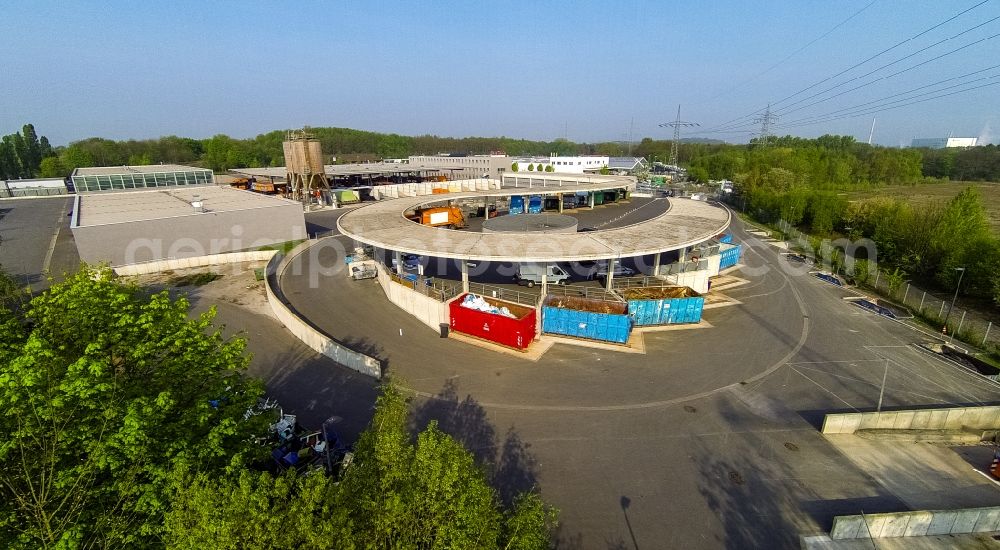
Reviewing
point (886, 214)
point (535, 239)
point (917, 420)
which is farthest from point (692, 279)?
point (886, 214)

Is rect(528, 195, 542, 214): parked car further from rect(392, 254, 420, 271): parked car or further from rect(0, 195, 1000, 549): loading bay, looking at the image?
rect(0, 195, 1000, 549): loading bay

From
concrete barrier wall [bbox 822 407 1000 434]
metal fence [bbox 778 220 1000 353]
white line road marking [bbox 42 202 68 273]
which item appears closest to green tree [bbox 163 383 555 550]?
concrete barrier wall [bbox 822 407 1000 434]

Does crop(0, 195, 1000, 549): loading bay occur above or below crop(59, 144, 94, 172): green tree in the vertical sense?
below

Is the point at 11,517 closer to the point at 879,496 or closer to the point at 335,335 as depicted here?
the point at 335,335

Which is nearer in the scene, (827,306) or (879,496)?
(879,496)

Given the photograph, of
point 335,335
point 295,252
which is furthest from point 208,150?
point 335,335

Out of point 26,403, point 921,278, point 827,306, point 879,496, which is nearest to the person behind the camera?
point 26,403

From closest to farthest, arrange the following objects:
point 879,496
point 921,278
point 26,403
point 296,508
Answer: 1. point 296,508
2. point 26,403
3. point 879,496
4. point 921,278
